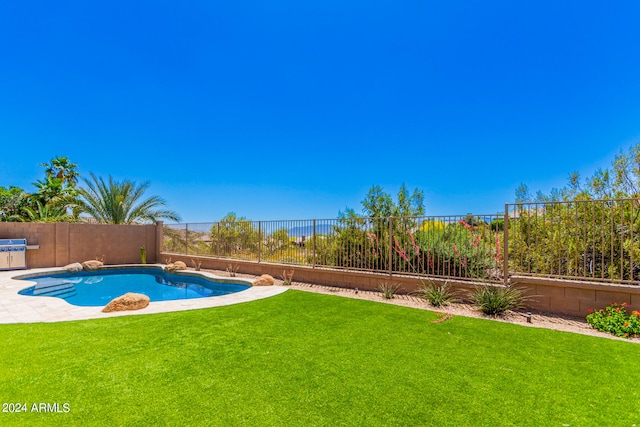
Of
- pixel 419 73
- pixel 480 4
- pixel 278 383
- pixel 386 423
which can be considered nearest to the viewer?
pixel 386 423

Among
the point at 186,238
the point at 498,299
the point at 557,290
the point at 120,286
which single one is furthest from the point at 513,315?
the point at 186,238

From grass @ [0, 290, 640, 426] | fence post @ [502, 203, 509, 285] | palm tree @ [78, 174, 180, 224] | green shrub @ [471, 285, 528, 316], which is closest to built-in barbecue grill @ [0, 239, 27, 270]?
palm tree @ [78, 174, 180, 224]

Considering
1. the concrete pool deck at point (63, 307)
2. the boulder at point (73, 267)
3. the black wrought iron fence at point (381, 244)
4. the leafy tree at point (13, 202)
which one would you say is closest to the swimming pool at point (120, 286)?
the boulder at point (73, 267)

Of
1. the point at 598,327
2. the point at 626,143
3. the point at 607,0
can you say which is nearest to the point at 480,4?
the point at 607,0

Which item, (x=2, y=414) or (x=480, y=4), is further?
(x=480, y=4)

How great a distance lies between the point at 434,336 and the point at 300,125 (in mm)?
16020

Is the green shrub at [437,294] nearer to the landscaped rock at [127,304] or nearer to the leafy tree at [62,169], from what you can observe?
the landscaped rock at [127,304]

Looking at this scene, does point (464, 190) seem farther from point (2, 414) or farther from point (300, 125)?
point (2, 414)

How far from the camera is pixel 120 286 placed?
34.2 feet

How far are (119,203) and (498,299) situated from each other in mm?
17920

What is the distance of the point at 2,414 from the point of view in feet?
7.82

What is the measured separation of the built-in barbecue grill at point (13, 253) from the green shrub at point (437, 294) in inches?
602

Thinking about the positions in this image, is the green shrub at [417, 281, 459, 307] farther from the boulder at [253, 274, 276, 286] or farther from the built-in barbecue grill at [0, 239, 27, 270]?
the built-in barbecue grill at [0, 239, 27, 270]

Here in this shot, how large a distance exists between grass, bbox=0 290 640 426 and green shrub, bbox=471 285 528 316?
0.65 metres
